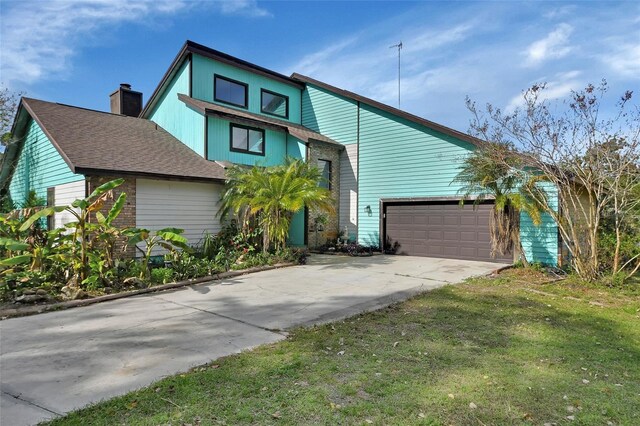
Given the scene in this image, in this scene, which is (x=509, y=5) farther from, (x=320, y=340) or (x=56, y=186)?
(x=56, y=186)

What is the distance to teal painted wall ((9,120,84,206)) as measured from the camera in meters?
12.0

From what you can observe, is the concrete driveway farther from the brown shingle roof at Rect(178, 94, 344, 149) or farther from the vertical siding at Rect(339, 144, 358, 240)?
the brown shingle roof at Rect(178, 94, 344, 149)

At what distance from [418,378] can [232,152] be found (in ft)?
43.0

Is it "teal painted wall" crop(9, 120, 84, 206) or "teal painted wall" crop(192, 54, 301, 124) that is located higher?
"teal painted wall" crop(192, 54, 301, 124)

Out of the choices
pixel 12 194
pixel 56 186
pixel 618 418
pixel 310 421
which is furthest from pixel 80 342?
pixel 12 194

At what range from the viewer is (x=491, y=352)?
4617 mm

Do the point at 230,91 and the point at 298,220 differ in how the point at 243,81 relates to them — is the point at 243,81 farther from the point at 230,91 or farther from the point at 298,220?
the point at 298,220

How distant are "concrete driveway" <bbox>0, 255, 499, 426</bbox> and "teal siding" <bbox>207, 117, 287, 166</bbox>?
652 cm

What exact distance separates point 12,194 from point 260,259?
12.2 metres

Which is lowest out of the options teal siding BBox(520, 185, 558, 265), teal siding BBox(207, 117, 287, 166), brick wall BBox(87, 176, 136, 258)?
teal siding BBox(520, 185, 558, 265)

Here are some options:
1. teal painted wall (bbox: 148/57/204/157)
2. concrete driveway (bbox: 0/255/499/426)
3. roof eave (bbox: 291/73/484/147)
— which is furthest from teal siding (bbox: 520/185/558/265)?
teal painted wall (bbox: 148/57/204/157)

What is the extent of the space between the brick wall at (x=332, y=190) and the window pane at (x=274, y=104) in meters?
3.44

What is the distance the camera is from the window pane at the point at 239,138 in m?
15.5

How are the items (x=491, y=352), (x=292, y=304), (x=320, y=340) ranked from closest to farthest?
1. (x=491, y=352)
2. (x=320, y=340)
3. (x=292, y=304)
